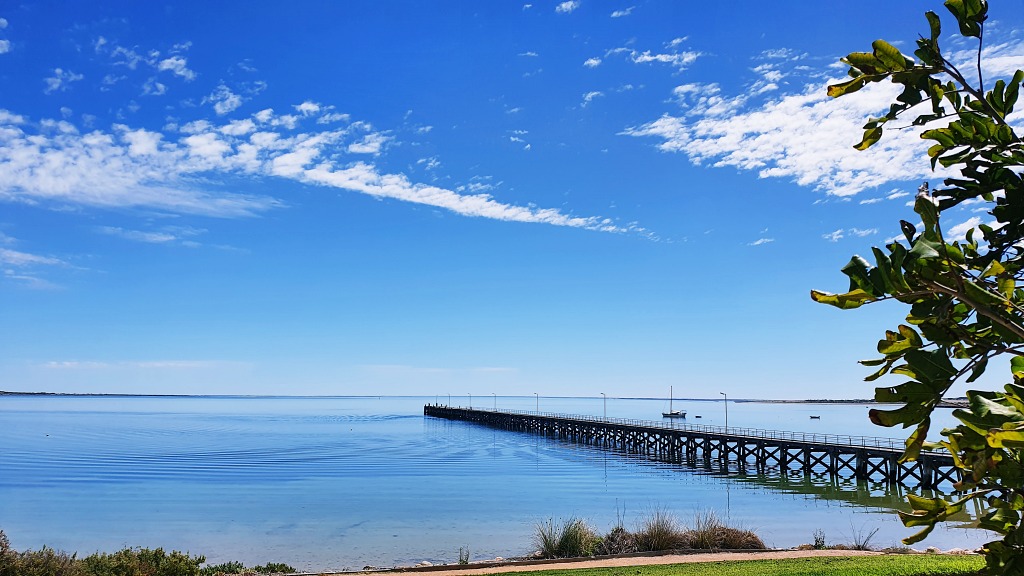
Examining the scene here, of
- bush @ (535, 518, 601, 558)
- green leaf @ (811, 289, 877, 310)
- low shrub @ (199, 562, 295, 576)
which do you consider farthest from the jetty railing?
green leaf @ (811, 289, 877, 310)

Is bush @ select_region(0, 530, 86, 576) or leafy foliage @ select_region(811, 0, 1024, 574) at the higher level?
leafy foliage @ select_region(811, 0, 1024, 574)

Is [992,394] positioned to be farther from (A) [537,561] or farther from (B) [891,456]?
(B) [891,456]

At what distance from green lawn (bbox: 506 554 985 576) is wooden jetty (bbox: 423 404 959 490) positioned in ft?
62.7

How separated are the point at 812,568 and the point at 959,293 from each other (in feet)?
52.4

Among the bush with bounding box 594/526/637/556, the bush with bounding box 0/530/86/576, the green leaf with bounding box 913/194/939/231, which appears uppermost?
the green leaf with bounding box 913/194/939/231

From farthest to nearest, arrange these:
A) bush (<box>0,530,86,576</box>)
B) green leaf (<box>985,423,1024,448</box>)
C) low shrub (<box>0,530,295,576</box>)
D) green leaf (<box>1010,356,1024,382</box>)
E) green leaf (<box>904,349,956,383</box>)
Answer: low shrub (<box>0,530,295,576</box>) → bush (<box>0,530,86,576</box>) → green leaf (<box>1010,356,1024,382</box>) → green leaf (<box>904,349,956,383</box>) → green leaf (<box>985,423,1024,448</box>)

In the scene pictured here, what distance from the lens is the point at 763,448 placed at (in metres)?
59.5

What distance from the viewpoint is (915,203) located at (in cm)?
196

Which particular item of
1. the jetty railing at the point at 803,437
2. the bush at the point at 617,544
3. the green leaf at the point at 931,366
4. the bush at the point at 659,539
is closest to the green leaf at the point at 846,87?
the green leaf at the point at 931,366

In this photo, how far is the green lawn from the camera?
14008mm

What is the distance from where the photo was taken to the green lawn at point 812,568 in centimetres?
1401

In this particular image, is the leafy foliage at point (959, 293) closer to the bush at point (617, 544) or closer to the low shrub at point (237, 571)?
the low shrub at point (237, 571)

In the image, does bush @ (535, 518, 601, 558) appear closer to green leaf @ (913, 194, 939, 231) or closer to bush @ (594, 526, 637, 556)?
bush @ (594, 526, 637, 556)

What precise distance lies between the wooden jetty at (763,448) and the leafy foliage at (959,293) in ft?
116
